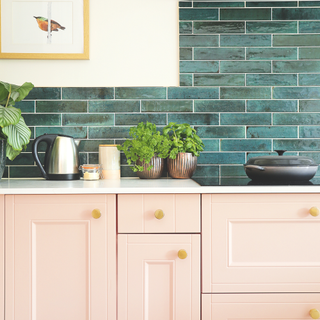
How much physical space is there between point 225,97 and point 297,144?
0.51 meters

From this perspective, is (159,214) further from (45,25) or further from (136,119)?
(45,25)

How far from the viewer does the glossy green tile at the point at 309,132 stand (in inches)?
71.6

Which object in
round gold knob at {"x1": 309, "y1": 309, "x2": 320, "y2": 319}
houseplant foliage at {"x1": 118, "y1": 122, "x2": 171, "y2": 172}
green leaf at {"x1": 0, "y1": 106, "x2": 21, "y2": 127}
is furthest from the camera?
houseplant foliage at {"x1": 118, "y1": 122, "x2": 171, "y2": 172}

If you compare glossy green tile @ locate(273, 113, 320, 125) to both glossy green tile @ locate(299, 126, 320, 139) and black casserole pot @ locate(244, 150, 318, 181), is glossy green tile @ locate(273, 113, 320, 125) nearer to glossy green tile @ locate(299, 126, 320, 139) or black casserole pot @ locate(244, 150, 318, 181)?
glossy green tile @ locate(299, 126, 320, 139)

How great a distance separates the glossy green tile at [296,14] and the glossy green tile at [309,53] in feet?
0.62

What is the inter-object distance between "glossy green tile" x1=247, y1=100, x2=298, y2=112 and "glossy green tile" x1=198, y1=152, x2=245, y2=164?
0.93 ft

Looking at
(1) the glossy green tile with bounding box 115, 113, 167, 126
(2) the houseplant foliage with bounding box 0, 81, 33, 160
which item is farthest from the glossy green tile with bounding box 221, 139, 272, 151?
(2) the houseplant foliage with bounding box 0, 81, 33, 160

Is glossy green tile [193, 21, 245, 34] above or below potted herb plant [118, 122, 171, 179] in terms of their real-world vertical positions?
above

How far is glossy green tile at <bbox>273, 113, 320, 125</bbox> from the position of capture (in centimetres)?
182

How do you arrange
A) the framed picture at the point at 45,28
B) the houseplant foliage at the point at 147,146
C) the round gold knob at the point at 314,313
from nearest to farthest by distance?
the round gold knob at the point at 314,313, the houseplant foliage at the point at 147,146, the framed picture at the point at 45,28

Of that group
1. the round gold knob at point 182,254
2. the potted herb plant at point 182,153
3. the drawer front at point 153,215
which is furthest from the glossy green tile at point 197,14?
the round gold knob at point 182,254

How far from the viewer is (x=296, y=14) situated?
71.5 inches

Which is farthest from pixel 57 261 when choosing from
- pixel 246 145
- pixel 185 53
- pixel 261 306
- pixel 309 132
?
pixel 309 132

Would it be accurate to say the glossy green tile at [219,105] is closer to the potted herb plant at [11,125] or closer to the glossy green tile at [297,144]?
the glossy green tile at [297,144]
